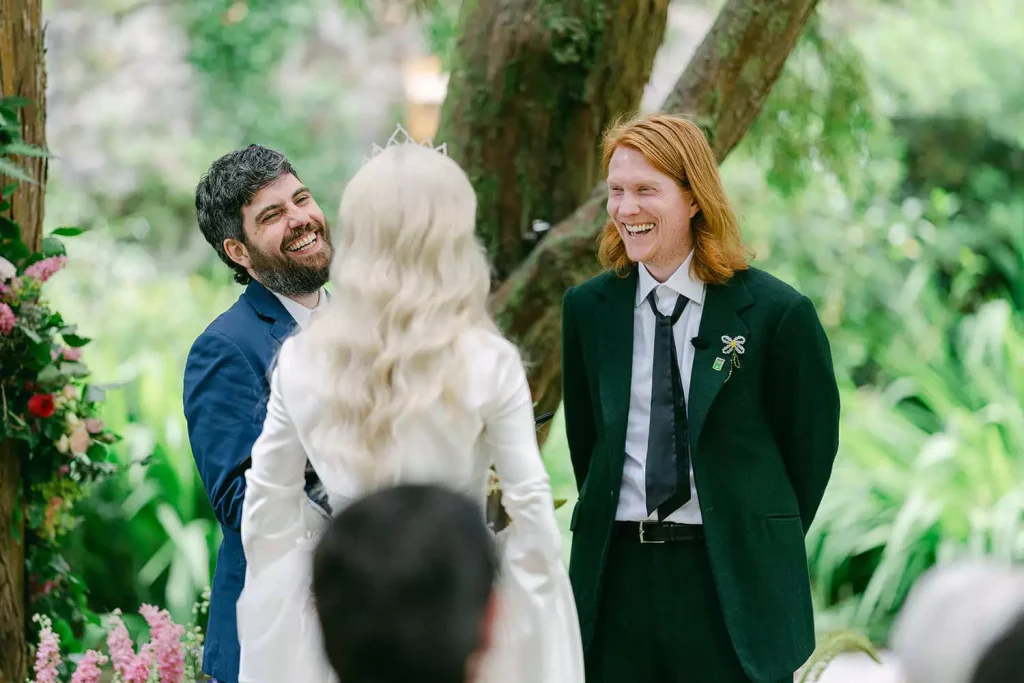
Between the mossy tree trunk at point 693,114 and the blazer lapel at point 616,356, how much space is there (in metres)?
0.94

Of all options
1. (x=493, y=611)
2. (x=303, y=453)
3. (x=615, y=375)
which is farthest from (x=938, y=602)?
(x=615, y=375)

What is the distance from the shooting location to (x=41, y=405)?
10.6 ft

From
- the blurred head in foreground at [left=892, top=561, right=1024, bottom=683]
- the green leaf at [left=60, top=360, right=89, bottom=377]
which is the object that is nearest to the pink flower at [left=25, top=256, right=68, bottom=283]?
the green leaf at [left=60, top=360, right=89, bottom=377]

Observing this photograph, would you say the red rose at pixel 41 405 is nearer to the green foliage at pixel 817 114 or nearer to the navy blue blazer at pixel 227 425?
the navy blue blazer at pixel 227 425

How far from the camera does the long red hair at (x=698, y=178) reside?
274 centimetres

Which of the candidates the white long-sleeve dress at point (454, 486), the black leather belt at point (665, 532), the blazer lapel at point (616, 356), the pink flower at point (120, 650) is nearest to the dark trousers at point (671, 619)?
the black leather belt at point (665, 532)

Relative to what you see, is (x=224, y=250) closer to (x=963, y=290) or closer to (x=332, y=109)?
(x=963, y=290)

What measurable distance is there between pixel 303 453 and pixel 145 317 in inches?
205

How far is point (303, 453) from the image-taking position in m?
2.26

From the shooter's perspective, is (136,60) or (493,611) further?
(136,60)

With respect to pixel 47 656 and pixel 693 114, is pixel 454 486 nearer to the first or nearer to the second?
pixel 47 656

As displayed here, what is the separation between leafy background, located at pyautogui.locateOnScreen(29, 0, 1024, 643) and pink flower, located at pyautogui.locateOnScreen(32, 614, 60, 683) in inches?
23.6

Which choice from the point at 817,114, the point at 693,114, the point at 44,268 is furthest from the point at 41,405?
the point at 817,114

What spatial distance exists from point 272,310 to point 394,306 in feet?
2.18
